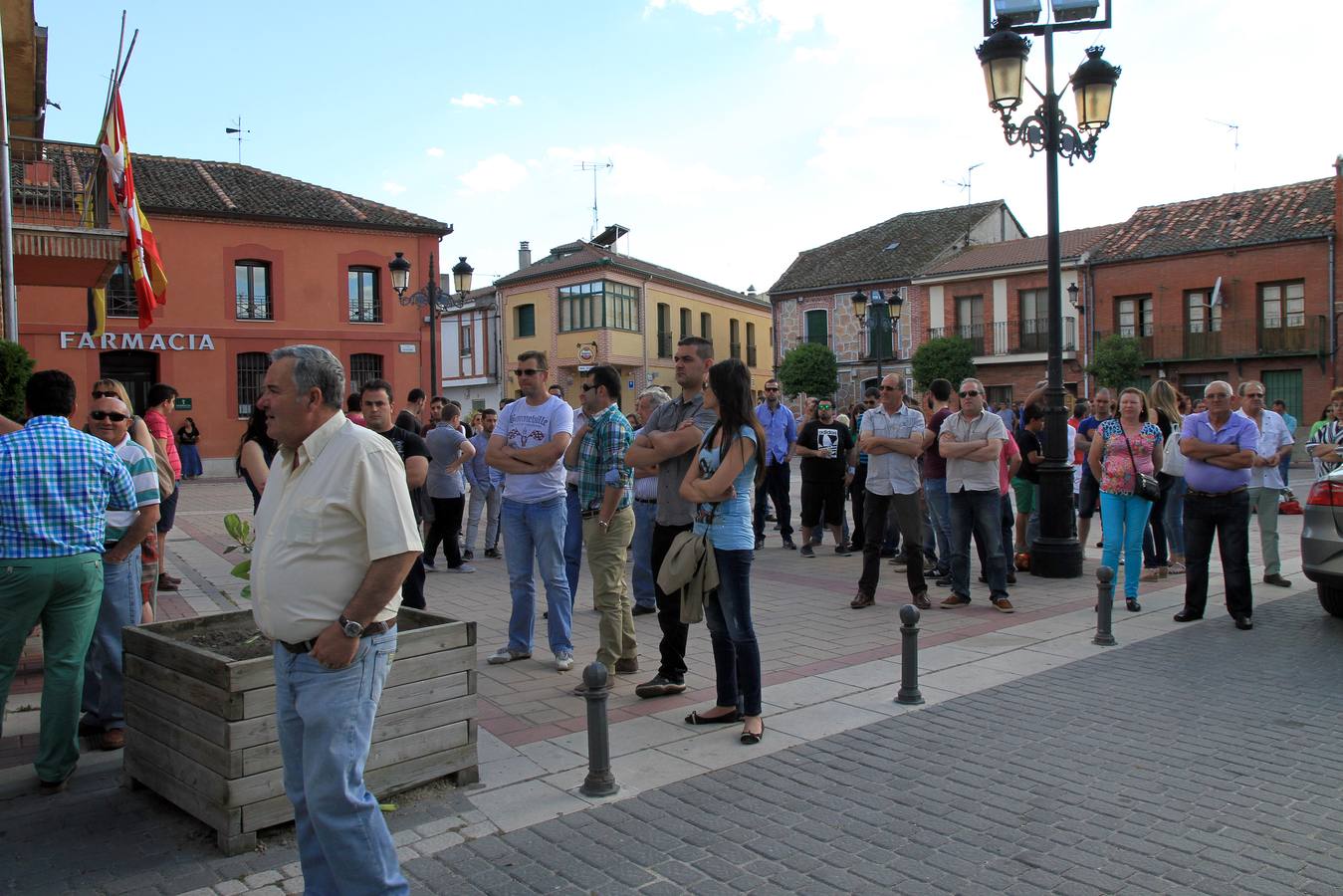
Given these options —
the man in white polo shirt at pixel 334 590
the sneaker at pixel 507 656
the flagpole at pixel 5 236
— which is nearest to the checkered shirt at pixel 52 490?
the man in white polo shirt at pixel 334 590

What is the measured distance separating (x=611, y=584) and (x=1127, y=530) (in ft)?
16.4

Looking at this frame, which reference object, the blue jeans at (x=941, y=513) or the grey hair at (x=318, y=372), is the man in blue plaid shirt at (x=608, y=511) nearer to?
the grey hair at (x=318, y=372)

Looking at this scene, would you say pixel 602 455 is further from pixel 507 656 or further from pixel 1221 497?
pixel 1221 497

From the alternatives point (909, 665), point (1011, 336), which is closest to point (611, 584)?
point (909, 665)

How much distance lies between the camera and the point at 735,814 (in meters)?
3.99

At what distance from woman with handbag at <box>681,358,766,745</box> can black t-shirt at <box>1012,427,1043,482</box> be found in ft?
21.2

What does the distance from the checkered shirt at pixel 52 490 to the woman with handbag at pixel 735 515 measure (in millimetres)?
2751

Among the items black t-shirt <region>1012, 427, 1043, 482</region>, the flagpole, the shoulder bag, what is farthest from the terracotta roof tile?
the flagpole

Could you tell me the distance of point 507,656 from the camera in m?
6.41

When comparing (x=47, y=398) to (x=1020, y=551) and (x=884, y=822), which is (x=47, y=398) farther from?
(x=1020, y=551)

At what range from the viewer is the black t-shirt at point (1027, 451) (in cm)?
1052

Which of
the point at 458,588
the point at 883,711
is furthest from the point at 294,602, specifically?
the point at 458,588

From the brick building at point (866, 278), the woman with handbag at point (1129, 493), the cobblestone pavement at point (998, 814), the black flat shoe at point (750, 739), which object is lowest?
the cobblestone pavement at point (998, 814)

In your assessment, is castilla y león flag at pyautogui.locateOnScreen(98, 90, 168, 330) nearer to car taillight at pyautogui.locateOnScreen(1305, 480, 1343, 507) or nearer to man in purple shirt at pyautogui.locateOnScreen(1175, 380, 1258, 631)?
man in purple shirt at pyautogui.locateOnScreen(1175, 380, 1258, 631)
